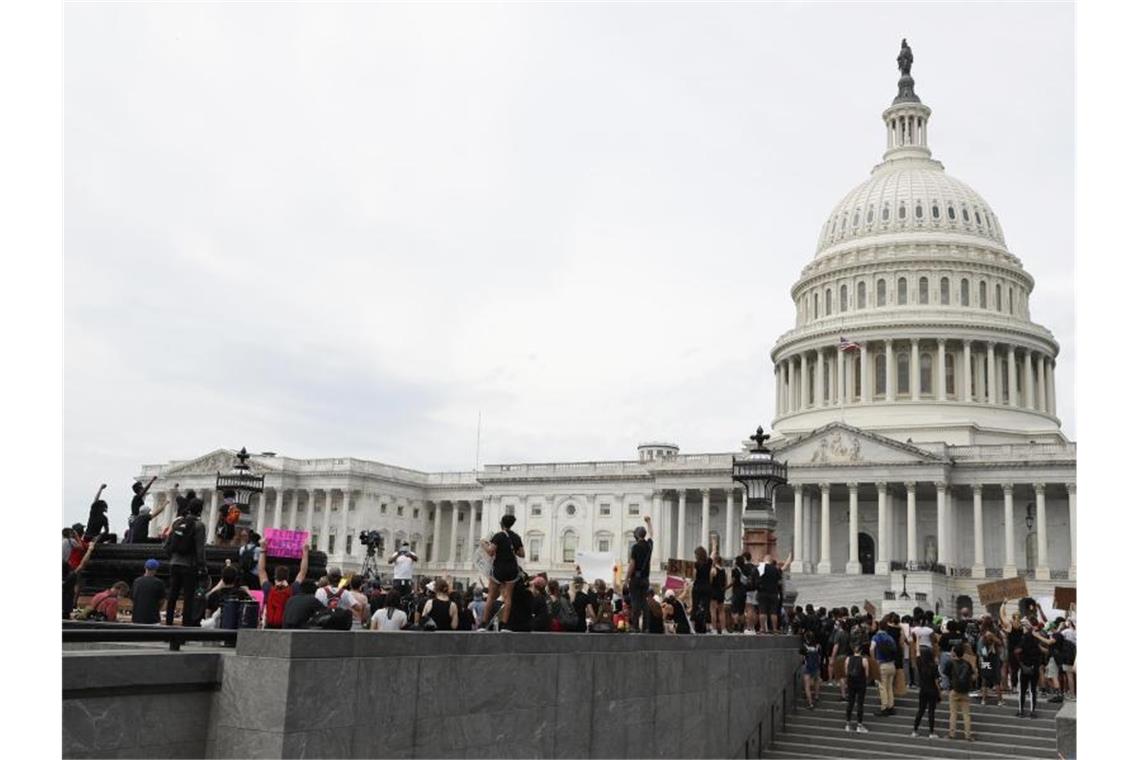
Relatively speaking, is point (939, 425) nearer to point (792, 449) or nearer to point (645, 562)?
point (792, 449)

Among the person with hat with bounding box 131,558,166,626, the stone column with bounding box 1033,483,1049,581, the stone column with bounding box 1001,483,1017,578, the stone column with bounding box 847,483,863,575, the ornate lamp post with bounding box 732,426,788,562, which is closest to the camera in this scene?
the person with hat with bounding box 131,558,166,626

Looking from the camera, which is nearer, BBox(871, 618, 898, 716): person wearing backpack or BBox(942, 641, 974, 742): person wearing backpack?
BBox(942, 641, 974, 742): person wearing backpack

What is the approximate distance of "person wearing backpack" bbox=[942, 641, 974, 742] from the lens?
68.7ft

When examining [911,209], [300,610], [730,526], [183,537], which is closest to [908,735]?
[300,610]

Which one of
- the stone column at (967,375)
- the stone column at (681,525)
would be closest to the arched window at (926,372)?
the stone column at (967,375)

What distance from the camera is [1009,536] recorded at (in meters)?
75.3

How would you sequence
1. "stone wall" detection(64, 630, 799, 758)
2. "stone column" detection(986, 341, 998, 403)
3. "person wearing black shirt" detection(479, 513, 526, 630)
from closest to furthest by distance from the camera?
"stone wall" detection(64, 630, 799, 758)
"person wearing black shirt" detection(479, 513, 526, 630)
"stone column" detection(986, 341, 998, 403)

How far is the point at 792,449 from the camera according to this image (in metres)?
82.7

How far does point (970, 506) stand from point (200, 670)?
3049 inches

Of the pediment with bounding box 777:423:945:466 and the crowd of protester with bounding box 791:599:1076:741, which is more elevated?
the pediment with bounding box 777:423:945:466

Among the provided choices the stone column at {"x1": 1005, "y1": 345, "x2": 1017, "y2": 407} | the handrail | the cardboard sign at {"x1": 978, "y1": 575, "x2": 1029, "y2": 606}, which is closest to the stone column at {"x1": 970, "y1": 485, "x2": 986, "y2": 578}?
the stone column at {"x1": 1005, "y1": 345, "x2": 1017, "y2": 407}

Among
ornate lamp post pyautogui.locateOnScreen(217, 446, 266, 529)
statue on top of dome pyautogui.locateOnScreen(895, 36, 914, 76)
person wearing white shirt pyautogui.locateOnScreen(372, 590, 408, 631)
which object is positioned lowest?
person wearing white shirt pyautogui.locateOnScreen(372, 590, 408, 631)

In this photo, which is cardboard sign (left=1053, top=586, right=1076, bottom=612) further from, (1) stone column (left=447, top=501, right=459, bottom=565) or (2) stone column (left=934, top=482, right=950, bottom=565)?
(1) stone column (left=447, top=501, right=459, bottom=565)

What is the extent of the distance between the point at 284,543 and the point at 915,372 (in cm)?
6660
